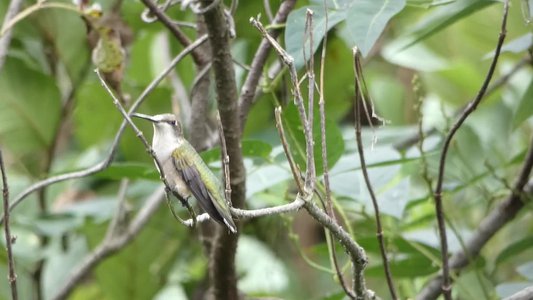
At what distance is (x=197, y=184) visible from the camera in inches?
57.3

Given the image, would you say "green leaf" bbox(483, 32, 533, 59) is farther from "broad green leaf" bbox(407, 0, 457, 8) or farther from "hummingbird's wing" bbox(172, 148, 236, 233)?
"hummingbird's wing" bbox(172, 148, 236, 233)

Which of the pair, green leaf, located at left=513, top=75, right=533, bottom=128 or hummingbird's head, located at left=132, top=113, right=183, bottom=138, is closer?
hummingbird's head, located at left=132, top=113, right=183, bottom=138

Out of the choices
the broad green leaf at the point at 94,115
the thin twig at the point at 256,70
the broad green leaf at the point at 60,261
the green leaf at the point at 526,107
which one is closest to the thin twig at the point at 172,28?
the thin twig at the point at 256,70

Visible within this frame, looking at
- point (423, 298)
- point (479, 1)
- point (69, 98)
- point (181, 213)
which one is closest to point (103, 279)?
point (181, 213)

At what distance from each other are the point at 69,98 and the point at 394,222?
1.02 metres

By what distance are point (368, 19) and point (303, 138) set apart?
0.32 meters

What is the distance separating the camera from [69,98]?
9.21 ft

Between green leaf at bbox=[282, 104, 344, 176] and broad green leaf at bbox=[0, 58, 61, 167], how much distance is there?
1040mm

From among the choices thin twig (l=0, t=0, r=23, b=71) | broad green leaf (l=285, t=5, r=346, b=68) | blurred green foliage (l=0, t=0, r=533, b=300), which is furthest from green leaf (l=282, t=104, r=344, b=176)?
thin twig (l=0, t=0, r=23, b=71)

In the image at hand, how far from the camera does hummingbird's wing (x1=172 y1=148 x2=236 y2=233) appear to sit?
139 cm

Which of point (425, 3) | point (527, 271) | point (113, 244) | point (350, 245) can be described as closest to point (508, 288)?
point (527, 271)

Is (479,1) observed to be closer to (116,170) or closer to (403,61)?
(116,170)

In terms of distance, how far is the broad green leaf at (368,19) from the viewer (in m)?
1.59

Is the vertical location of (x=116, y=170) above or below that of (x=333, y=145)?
below
